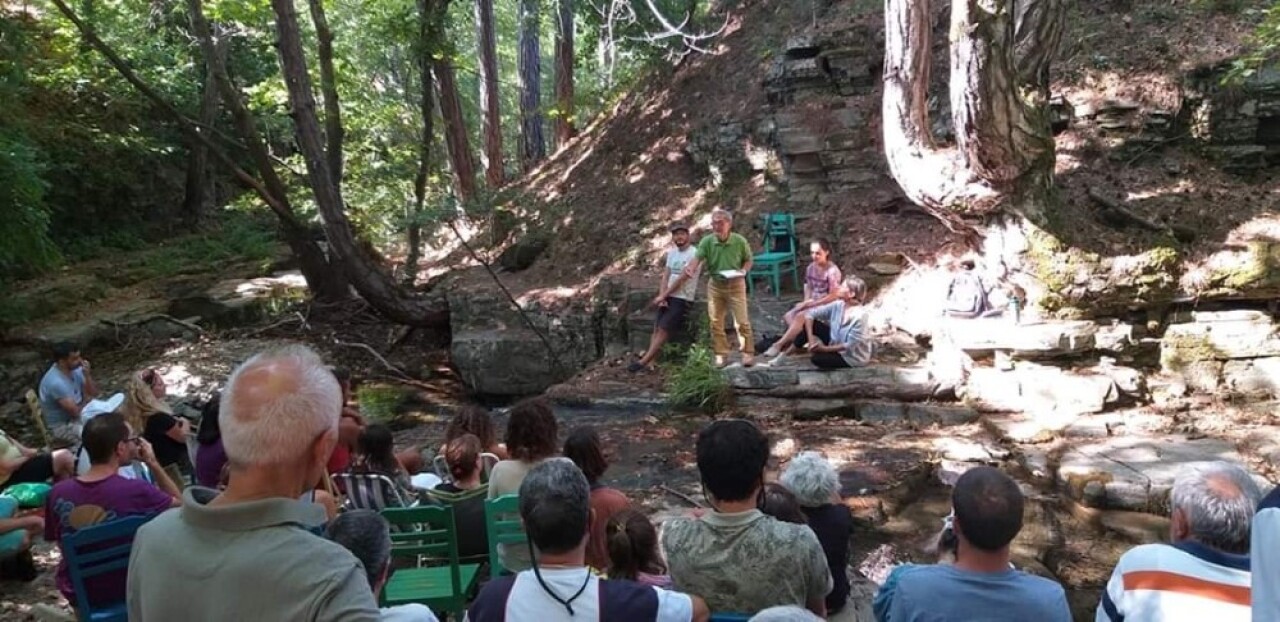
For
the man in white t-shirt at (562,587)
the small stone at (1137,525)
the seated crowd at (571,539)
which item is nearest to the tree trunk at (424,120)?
the seated crowd at (571,539)

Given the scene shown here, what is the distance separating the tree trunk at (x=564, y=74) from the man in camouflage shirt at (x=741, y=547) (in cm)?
1327

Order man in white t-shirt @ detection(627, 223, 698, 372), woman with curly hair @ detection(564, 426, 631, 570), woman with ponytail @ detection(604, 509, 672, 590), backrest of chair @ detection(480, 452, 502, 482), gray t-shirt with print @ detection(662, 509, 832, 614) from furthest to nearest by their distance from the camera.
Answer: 1. man in white t-shirt @ detection(627, 223, 698, 372)
2. backrest of chair @ detection(480, 452, 502, 482)
3. woman with curly hair @ detection(564, 426, 631, 570)
4. woman with ponytail @ detection(604, 509, 672, 590)
5. gray t-shirt with print @ detection(662, 509, 832, 614)

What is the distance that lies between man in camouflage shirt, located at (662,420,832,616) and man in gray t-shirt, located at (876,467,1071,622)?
0.94ft

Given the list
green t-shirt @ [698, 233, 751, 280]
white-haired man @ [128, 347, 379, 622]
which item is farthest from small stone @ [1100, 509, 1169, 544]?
white-haired man @ [128, 347, 379, 622]

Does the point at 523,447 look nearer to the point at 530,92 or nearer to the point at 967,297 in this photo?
the point at 967,297

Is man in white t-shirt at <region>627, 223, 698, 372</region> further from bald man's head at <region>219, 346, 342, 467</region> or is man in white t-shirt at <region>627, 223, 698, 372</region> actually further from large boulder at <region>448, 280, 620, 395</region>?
bald man's head at <region>219, 346, 342, 467</region>

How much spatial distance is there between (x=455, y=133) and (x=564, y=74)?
9.49 feet

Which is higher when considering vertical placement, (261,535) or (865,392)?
(261,535)

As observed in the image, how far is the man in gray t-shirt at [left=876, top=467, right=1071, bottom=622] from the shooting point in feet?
6.74

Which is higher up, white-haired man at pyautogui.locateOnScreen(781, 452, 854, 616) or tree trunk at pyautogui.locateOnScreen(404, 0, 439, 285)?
tree trunk at pyautogui.locateOnScreen(404, 0, 439, 285)

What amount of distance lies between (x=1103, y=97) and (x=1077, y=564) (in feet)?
21.5

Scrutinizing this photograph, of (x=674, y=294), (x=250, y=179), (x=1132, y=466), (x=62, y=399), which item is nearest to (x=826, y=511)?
(x=1132, y=466)

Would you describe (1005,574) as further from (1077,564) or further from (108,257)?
(108,257)

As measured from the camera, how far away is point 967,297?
24.5 feet
